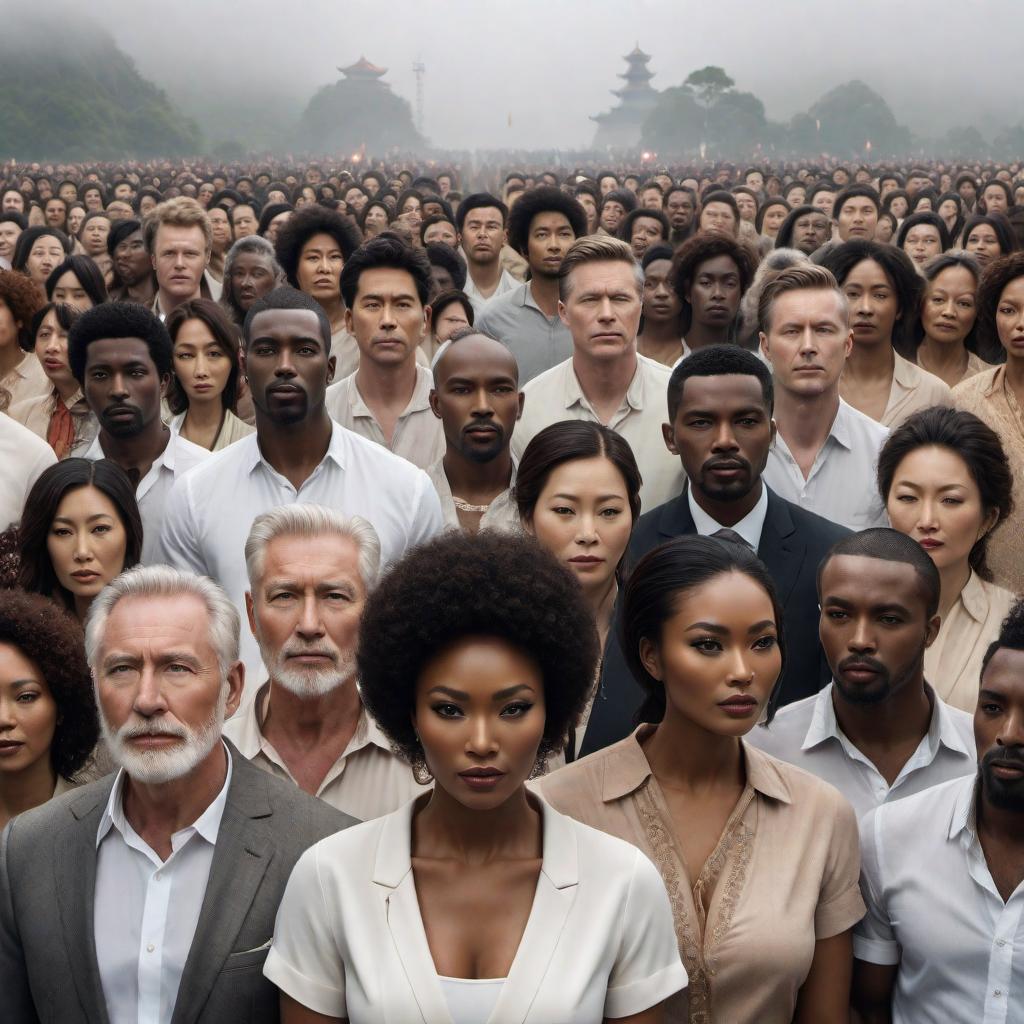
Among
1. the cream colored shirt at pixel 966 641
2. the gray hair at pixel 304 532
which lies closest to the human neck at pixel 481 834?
the gray hair at pixel 304 532

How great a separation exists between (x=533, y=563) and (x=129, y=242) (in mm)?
8899

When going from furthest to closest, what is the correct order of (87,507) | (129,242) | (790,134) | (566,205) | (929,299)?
1. (790,134)
2. (129,242)
3. (566,205)
4. (929,299)
5. (87,507)

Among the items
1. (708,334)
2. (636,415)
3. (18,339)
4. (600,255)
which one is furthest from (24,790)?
(708,334)

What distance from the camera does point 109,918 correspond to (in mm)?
3814

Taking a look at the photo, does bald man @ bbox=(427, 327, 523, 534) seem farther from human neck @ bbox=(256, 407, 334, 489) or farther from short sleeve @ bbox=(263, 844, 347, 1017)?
short sleeve @ bbox=(263, 844, 347, 1017)

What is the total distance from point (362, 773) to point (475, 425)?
7.60ft

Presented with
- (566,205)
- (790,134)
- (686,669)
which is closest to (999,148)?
(790,134)

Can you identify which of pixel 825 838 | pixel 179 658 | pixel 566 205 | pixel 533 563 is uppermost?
pixel 566 205

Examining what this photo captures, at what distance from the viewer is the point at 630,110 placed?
144m

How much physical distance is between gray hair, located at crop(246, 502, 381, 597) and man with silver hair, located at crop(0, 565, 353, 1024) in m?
0.72

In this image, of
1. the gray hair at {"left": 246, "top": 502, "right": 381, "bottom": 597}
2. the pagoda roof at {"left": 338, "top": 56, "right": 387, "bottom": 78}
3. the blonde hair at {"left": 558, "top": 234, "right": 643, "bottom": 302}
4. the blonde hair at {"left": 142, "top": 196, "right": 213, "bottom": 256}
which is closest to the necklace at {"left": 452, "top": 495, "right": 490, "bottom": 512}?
the blonde hair at {"left": 558, "top": 234, "right": 643, "bottom": 302}

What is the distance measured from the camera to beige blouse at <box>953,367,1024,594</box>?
6.16 metres

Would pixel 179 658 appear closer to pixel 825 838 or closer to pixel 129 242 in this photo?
pixel 825 838

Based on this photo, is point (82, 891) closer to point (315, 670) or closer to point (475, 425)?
point (315, 670)
